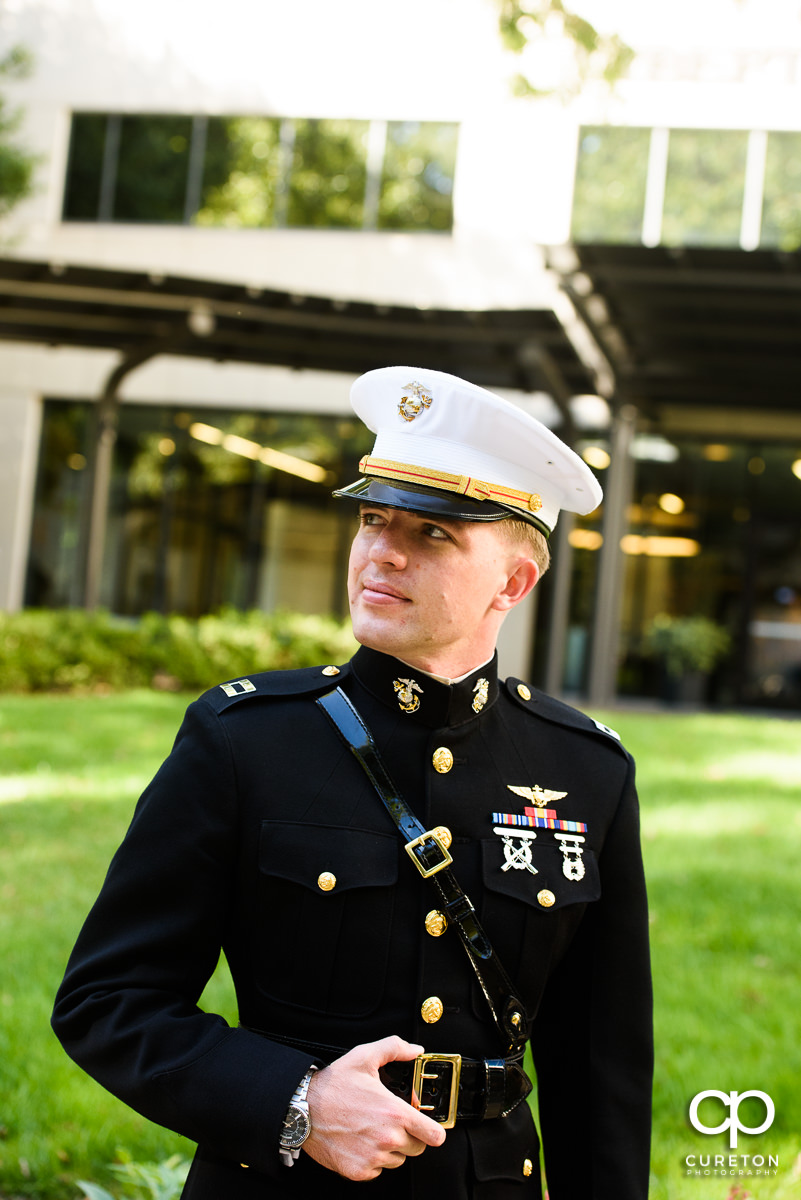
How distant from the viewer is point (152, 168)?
17.4 meters

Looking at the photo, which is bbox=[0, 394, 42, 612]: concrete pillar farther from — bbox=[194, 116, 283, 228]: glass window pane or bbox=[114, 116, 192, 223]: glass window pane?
bbox=[194, 116, 283, 228]: glass window pane

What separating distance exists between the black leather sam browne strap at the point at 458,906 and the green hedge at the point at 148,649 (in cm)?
1020

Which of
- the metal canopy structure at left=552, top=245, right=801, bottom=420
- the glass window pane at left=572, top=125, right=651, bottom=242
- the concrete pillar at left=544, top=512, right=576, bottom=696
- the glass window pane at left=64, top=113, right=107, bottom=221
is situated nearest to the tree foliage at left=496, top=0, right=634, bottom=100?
the metal canopy structure at left=552, top=245, right=801, bottom=420

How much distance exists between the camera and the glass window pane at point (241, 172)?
1678 cm

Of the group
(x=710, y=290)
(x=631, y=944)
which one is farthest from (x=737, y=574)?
(x=631, y=944)

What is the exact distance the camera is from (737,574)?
1612cm

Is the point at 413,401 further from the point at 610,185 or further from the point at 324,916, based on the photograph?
the point at 610,185

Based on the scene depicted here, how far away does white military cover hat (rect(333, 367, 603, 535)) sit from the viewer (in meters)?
1.72

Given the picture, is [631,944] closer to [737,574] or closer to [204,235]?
[737,574]

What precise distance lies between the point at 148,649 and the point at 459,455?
11.3 metres

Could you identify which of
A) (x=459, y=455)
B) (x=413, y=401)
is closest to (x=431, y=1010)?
(x=459, y=455)

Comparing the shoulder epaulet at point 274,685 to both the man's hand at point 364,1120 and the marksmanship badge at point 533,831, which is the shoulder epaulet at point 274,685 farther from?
the man's hand at point 364,1120

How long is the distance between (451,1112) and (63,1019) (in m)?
0.55

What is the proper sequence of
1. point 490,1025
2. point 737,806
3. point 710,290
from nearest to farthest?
Answer: point 490,1025, point 737,806, point 710,290
